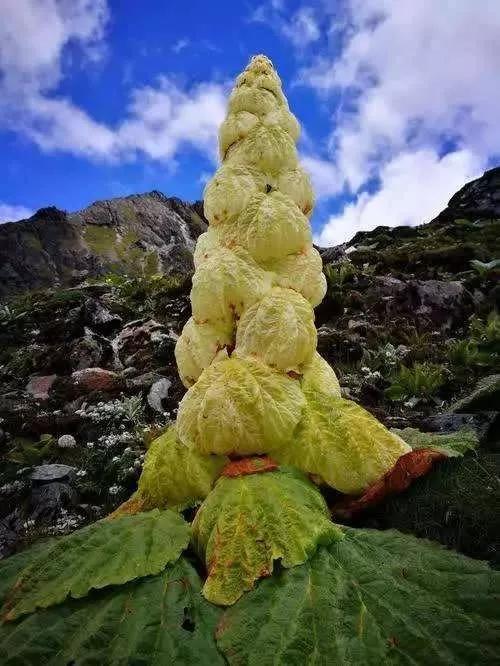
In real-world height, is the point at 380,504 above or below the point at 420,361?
below

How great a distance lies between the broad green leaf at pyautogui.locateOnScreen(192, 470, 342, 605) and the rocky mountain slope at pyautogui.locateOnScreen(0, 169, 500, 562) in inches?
20.1

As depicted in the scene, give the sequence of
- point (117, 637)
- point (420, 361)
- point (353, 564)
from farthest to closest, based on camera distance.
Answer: point (420, 361)
point (353, 564)
point (117, 637)

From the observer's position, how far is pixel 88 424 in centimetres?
652

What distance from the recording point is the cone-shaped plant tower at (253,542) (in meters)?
1.61

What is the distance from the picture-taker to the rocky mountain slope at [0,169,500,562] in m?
2.43

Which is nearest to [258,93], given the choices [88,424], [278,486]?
[278,486]

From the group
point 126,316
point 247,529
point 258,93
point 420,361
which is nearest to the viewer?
point 247,529

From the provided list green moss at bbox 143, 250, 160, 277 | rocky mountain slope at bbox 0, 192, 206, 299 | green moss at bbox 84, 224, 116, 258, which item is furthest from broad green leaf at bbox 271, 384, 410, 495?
green moss at bbox 84, 224, 116, 258

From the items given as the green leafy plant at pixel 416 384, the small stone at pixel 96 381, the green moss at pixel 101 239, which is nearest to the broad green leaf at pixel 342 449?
the green leafy plant at pixel 416 384

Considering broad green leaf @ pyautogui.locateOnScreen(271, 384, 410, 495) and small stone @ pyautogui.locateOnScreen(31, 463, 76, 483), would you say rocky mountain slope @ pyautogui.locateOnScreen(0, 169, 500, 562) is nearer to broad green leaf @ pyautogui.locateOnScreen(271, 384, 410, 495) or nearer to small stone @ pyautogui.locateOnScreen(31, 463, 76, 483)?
small stone @ pyautogui.locateOnScreen(31, 463, 76, 483)

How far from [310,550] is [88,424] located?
5.21 meters

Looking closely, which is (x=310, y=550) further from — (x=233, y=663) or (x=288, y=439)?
(x=288, y=439)

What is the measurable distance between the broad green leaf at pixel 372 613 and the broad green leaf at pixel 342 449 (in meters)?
0.55

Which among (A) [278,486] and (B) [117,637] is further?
(A) [278,486]
